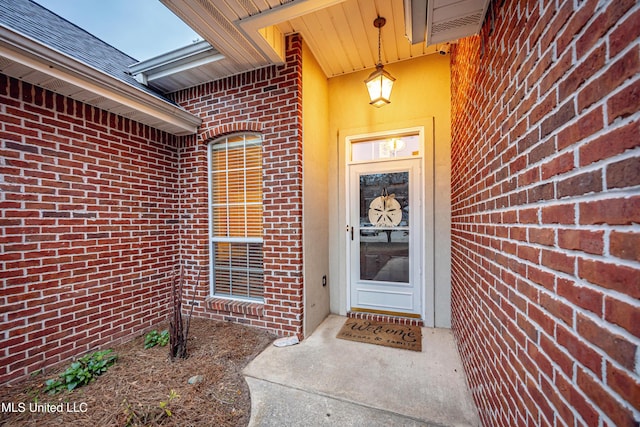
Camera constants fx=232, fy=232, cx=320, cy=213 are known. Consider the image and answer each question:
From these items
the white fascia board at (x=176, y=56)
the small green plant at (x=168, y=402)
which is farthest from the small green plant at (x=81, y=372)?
the white fascia board at (x=176, y=56)

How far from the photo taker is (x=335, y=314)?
3.40 m

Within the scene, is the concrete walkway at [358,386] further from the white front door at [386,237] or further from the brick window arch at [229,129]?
the brick window arch at [229,129]

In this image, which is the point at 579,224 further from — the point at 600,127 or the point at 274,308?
the point at 274,308

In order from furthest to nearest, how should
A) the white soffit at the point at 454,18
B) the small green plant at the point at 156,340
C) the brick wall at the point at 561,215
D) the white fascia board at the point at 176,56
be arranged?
the white fascia board at the point at 176,56, the small green plant at the point at 156,340, the white soffit at the point at 454,18, the brick wall at the point at 561,215

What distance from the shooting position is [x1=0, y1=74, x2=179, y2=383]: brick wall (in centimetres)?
193

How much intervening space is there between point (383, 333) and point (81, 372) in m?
2.94

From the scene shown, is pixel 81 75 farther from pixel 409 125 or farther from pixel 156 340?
pixel 409 125

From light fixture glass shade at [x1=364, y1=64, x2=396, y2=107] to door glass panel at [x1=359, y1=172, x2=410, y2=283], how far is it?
39.1 inches

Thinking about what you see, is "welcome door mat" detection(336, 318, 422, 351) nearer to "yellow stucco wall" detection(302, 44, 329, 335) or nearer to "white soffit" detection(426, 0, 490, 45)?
"yellow stucco wall" detection(302, 44, 329, 335)

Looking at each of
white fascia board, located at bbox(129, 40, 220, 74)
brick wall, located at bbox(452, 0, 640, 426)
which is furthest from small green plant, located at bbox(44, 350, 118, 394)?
white fascia board, located at bbox(129, 40, 220, 74)

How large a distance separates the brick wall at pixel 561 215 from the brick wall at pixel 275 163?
5.91 feet

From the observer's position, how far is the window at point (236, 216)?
9.84ft

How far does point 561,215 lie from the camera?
2.55 ft

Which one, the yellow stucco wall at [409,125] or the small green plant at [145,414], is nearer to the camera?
the small green plant at [145,414]
